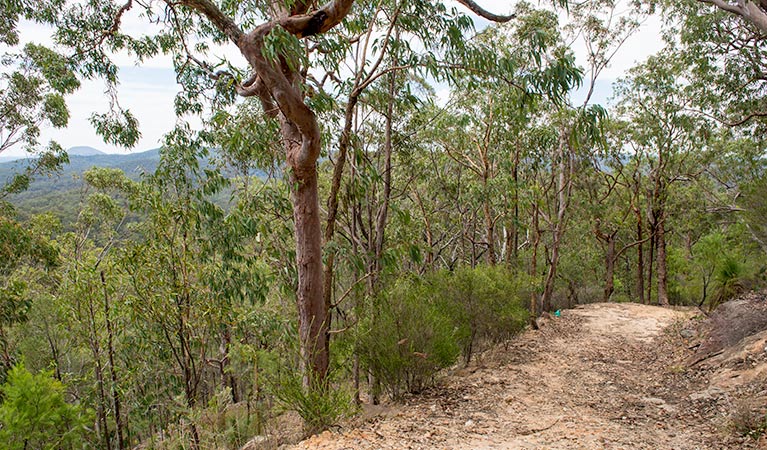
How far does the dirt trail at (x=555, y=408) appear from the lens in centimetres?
379

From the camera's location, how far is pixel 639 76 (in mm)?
13539

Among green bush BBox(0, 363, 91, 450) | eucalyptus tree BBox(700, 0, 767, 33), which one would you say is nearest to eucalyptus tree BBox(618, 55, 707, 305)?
eucalyptus tree BBox(700, 0, 767, 33)

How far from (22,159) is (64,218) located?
6726 mm

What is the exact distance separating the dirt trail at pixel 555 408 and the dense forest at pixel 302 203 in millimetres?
402

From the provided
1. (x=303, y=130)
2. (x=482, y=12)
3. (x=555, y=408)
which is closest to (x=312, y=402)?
(x=303, y=130)

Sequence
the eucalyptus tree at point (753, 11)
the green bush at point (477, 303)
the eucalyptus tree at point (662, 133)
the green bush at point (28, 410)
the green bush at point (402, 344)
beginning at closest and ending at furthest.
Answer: the green bush at point (402, 344)
the green bush at point (28, 410)
the eucalyptus tree at point (753, 11)
the green bush at point (477, 303)
the eucalyptus tree at point (662, 133)

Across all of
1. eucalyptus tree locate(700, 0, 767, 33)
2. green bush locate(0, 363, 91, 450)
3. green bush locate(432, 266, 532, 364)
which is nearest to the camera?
green bush locate(0, 363, 91, 450)

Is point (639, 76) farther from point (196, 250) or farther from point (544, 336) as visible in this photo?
point (196, 250)

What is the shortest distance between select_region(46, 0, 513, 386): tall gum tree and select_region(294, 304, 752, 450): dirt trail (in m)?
0.91

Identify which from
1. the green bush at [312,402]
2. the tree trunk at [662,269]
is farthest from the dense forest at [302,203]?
the tree trunk at [662,269]

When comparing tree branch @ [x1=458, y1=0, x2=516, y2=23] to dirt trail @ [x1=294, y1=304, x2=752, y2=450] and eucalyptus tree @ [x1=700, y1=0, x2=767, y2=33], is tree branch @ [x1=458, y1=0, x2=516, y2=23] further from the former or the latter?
eucalyptus tree @ [x1=700, y1=0, x2=767, y2=33]

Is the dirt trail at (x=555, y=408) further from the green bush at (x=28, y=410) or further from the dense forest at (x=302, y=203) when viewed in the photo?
the green bush at (x=28, y=410)

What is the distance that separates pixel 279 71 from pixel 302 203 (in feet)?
4.03

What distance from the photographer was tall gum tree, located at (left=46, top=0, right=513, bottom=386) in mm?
3529
